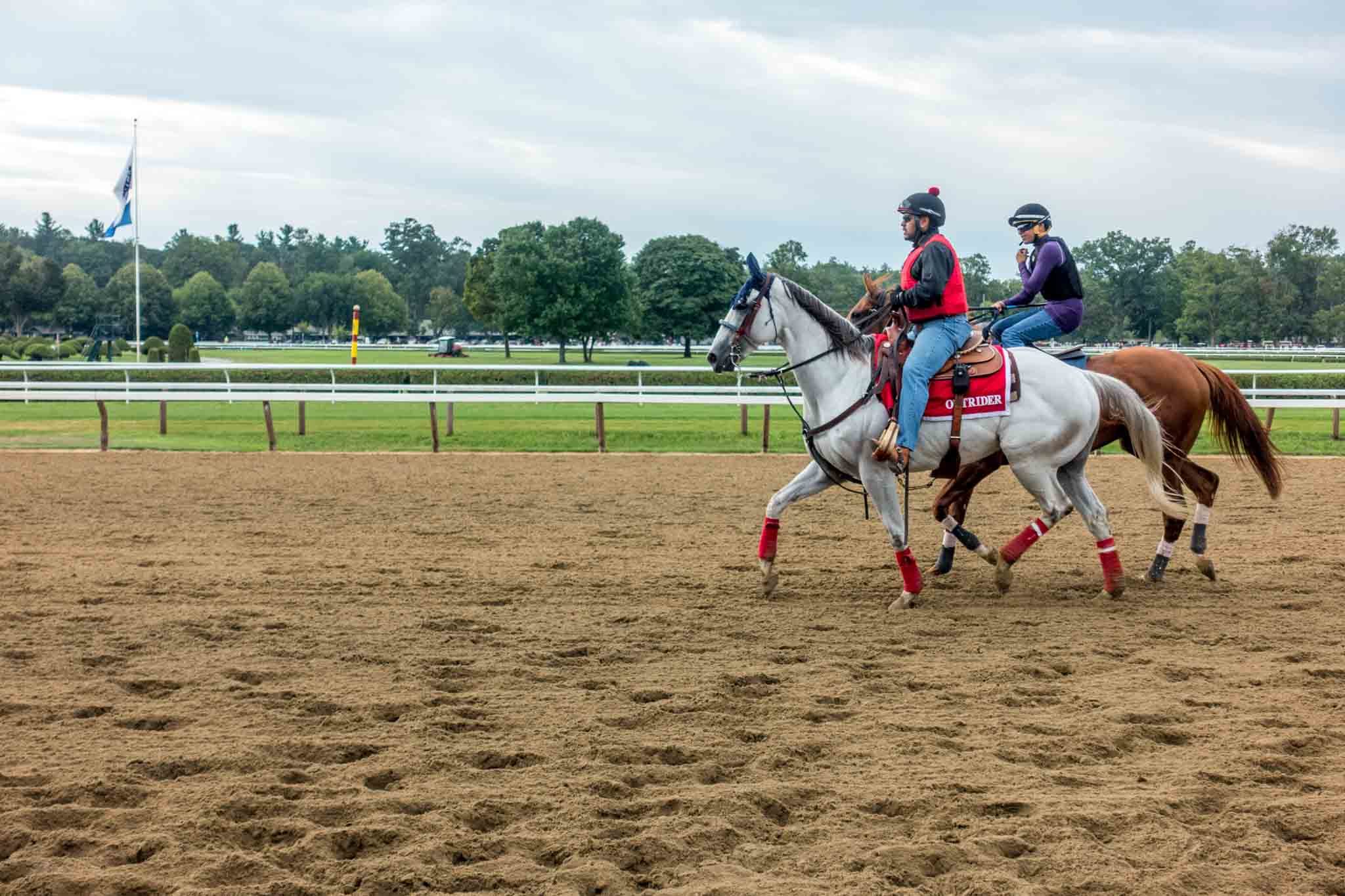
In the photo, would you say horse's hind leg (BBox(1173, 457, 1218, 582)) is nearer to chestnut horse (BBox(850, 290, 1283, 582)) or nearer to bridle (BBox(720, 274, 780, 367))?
chestnut horse (BBox(850, 290, 1283, 582))

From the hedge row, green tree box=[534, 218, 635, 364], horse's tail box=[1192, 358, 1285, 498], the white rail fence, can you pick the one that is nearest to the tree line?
green tree box=[534, 218, 635, 364]

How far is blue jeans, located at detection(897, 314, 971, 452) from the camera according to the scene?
7.94m

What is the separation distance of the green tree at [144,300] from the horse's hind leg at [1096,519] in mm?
93563

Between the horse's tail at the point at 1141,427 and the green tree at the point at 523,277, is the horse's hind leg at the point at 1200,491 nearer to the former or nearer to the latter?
the horse's tail at the point at 1141,427

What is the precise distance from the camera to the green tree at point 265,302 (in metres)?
107

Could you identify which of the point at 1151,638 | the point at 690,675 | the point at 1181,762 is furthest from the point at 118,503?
the point at 1181,762

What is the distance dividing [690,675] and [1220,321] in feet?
251

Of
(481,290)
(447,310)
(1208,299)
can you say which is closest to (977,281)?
(1208,299)

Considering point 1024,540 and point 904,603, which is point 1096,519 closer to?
point 1024,540

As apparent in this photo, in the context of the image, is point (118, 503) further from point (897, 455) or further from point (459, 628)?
point (897, 455)

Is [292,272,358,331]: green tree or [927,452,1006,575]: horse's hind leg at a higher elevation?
[292,272,358,331]: green tree

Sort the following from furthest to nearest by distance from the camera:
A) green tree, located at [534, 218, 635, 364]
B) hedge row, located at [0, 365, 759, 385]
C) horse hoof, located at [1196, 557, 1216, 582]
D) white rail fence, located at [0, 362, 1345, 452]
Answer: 1. green tree, located at [534, 218, 635, 364]
2. hedge row, located at [0, 365, 759, 385]
3. white rail fence, located at [0, 362, 1345, 452]
4. horse hoof, located at [1196, 557, 1216, 582]

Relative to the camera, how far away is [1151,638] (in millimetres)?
7039

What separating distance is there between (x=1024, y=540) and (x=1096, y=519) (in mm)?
583
